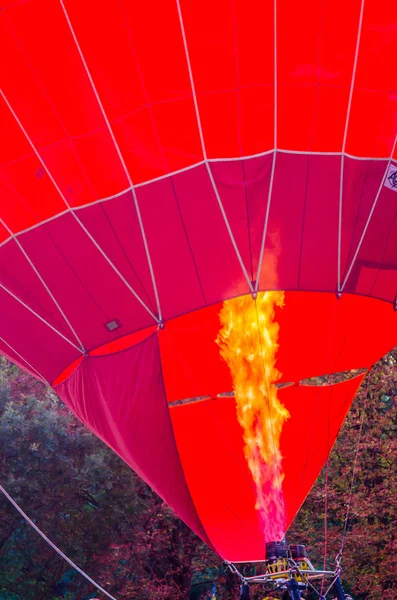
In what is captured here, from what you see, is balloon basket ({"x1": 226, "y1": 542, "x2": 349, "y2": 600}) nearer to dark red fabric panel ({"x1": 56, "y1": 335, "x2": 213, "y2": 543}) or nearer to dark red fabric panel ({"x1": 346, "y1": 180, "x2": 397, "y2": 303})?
dark red fabric panel ({"x1": 56, "y1": 335, "x2": 213, "y2": 543})

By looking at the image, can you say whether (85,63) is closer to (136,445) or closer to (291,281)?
(291,281)

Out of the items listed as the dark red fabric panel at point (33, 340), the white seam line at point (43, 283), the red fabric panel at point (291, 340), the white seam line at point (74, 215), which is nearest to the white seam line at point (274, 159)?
the red fabric panel at point (291, 340)

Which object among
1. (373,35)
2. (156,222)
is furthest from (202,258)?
(373,35)

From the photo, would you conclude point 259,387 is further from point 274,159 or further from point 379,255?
point 274,159

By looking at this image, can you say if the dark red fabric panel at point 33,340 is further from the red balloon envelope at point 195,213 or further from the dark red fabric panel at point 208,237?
the dark red fabric panel at point 208,237

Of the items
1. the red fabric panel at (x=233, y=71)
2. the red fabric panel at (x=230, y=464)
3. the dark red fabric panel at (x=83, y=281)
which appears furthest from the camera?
the red fabric panel at (x=230, y=464)
